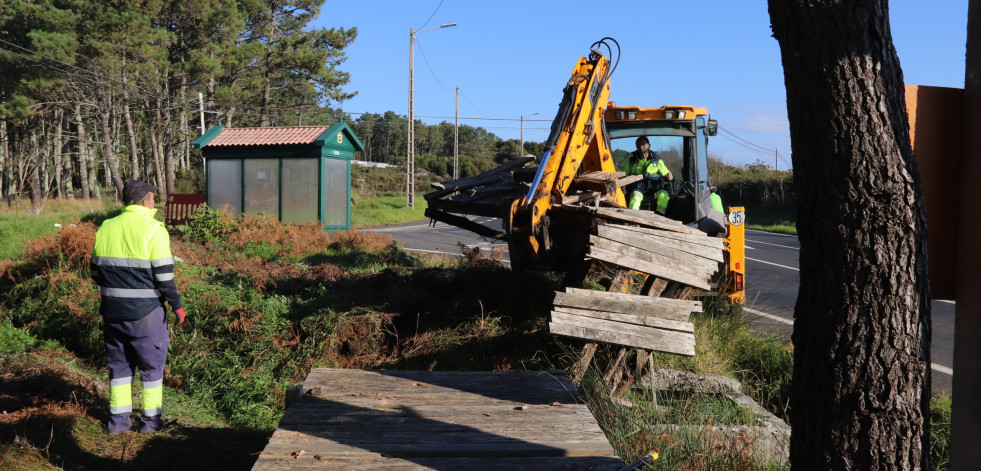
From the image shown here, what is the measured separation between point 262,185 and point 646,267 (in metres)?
14.7

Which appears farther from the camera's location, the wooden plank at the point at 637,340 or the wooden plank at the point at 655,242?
the wooden plank at the point at 655,242

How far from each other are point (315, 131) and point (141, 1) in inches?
845

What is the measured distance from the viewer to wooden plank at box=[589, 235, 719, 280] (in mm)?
6242

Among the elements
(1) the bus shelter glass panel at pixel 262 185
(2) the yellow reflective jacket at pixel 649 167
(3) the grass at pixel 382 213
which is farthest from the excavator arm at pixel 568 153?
(3) the grass at pixel 382 213

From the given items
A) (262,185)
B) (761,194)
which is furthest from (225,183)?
(761,194)

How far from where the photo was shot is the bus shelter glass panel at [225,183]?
1938 cm

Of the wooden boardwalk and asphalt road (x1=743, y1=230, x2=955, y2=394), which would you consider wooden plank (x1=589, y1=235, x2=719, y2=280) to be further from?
the wooden boardwalk

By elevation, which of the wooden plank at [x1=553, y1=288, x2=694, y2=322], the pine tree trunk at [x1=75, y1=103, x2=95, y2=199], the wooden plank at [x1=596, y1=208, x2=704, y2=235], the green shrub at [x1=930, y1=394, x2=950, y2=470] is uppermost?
the pine tree trunk at [x1=75, y1=103, x2=95, y2=199]

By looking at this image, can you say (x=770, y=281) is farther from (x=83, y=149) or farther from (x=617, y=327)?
(x=83, y=149)

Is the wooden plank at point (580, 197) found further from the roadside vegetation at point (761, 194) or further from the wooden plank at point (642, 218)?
the roadside vegetation at point (761, 194)

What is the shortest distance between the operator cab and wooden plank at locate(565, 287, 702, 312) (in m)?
2.89

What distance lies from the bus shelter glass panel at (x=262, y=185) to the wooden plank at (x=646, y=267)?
1436cm

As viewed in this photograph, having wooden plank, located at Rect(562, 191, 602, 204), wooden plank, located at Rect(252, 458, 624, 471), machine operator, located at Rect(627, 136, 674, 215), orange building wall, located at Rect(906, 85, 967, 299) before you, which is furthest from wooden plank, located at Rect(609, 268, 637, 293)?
orange building wall, located at Rect(906, 85, 967, 299)

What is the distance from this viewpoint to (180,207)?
1942 cm
